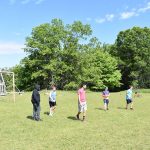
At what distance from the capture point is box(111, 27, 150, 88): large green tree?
92500 mm

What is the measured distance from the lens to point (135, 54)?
9419 cm

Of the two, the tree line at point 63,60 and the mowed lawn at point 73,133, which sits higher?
the tree line at point 63,60

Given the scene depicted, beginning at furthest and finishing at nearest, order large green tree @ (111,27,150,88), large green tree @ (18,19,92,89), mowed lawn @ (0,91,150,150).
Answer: large green tree @ (111,27,150,88), large green tree @ (18,19,92,89), mowed lawn @ (0,91,150,150)

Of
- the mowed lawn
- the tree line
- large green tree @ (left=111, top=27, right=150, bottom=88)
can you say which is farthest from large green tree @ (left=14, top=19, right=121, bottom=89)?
the mowed lawn

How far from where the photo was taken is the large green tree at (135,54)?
92500 mm

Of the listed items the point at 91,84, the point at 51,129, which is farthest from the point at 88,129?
the point at 91,84

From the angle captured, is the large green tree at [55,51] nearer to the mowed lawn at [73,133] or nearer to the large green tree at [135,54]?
the large green tree at [135,54]

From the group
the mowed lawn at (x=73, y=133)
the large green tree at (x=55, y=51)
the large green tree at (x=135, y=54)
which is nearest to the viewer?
the mowed lawn at (x=73, y=133)

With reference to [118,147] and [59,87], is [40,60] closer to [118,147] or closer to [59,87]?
[59,87]

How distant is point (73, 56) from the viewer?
79375 mm

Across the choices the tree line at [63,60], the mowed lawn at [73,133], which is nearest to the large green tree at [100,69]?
the tree line at [63,60]

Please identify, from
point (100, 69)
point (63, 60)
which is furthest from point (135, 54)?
point (63, 60)

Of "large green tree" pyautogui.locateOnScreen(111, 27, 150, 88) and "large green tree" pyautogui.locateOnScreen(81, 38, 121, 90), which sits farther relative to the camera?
"large green tree" pyautogui.locateOnScreen(111, 27, 150, 88)

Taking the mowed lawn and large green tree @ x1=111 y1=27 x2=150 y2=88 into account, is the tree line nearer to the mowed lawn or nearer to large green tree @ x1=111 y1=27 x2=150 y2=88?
large green tree @ x1=111 y1=27 x2=150 y2=88
